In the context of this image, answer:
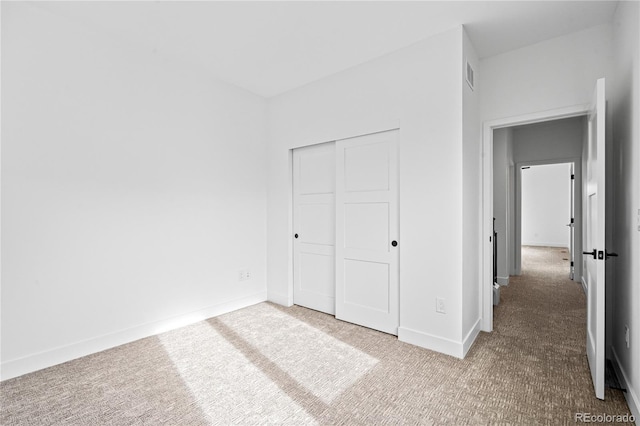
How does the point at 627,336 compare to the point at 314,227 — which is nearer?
the point at 627,336

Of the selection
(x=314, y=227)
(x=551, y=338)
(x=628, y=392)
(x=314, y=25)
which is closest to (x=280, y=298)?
(x=314, y=227)

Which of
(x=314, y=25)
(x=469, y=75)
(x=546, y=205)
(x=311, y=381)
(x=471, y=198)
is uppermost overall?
(x=314, y=25)

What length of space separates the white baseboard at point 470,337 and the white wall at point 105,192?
2487 millimetres

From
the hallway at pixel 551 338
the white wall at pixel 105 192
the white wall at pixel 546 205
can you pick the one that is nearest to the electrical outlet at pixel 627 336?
the hallway at pixel 551 338

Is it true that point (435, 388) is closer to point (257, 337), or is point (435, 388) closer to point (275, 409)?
point (275, 409)

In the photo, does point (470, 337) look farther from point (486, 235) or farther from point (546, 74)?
point (546, 74)

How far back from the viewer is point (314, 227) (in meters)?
3.63

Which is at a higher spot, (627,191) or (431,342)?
(627,191)

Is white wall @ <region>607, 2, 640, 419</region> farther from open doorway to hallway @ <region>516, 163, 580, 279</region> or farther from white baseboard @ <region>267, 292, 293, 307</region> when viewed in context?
open doorway to hallway @ <region>516, 163, 580, 279</region>

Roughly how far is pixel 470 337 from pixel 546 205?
32.0 ft

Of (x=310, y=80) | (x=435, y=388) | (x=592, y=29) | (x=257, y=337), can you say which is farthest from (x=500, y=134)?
(x=257, y=337)

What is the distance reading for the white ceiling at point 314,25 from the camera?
2.24 metres

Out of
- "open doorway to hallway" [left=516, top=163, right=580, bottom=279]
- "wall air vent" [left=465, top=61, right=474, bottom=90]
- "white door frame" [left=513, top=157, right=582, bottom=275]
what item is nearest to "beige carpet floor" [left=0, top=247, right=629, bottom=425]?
"wall air vent" [left=465, top=61, right=474, bottom=90]

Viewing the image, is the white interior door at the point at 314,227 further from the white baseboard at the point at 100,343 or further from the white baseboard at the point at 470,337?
the white baseboard at the point at 470,337
